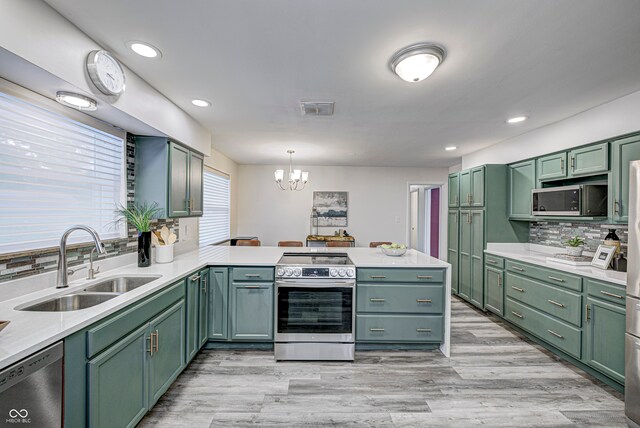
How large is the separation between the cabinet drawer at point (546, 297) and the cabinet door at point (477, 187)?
1097mm

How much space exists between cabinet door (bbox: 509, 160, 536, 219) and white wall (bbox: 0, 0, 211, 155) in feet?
13.6

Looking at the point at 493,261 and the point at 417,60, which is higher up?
the point at 417,60

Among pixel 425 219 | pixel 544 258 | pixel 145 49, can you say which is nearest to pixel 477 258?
pixel 544 258

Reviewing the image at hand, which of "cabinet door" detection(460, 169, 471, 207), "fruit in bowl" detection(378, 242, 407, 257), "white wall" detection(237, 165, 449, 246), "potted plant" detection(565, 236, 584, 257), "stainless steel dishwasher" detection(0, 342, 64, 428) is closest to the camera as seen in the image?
"stainless steel dishwasher" detection(0, 342, 64, 428)

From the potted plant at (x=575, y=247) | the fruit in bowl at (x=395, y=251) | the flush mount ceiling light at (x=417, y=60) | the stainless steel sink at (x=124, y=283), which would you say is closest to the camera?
the flush mount ceiling light at (x=417, y=60)

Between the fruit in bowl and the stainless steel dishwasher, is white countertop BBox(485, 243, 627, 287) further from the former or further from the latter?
the stainless steel dishwasher

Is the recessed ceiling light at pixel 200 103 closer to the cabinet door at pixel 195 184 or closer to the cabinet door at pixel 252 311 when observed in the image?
the cabinet door at pixel 195 184

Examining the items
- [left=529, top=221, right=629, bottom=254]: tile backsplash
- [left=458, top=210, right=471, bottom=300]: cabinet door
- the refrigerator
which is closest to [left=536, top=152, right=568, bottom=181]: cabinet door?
[left=529, top=221, right=629, bottom=254]: tile backsplash

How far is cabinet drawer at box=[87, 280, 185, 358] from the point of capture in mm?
1333

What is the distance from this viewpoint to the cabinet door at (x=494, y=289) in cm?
354

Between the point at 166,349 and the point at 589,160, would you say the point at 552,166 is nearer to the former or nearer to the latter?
the point at 589,160

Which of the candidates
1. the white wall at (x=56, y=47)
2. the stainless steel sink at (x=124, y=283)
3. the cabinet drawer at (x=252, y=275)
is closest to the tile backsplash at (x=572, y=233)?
the cabinet drawer at (x=252, y=275)

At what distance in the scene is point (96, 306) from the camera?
4.83ft

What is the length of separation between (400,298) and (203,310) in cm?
184
